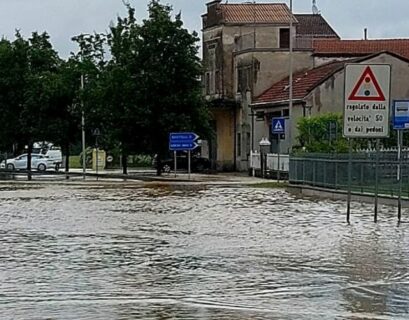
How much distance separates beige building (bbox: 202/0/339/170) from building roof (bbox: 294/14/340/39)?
54.3ft

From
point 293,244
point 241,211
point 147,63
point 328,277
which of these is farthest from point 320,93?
point 328,277

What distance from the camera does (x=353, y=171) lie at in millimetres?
32875

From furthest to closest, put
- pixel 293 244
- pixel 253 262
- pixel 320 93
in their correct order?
pixel 320 93, pixel 293 244, pixel 253 262

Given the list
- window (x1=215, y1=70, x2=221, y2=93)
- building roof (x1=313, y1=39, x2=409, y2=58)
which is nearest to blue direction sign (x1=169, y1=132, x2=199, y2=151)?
building roof (x1=313, y1=39, x2=409, y2=58)

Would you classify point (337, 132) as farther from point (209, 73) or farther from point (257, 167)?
point (209, 73)

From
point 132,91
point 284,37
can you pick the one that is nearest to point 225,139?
point 284,37

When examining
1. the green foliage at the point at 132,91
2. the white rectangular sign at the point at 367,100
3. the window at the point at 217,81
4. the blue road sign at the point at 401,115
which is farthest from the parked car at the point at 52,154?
the white rectangular sign at the point at 367,100

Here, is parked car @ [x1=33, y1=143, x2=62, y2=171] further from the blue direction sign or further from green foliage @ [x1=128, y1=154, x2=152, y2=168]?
the blue direction sign

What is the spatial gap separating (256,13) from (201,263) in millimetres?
52546

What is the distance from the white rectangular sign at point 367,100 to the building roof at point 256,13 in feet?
145

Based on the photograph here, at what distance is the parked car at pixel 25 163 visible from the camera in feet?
245

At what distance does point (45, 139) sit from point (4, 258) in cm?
4824

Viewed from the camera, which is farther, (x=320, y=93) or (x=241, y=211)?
(x=320, y=93)

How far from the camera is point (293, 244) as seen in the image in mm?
18219
